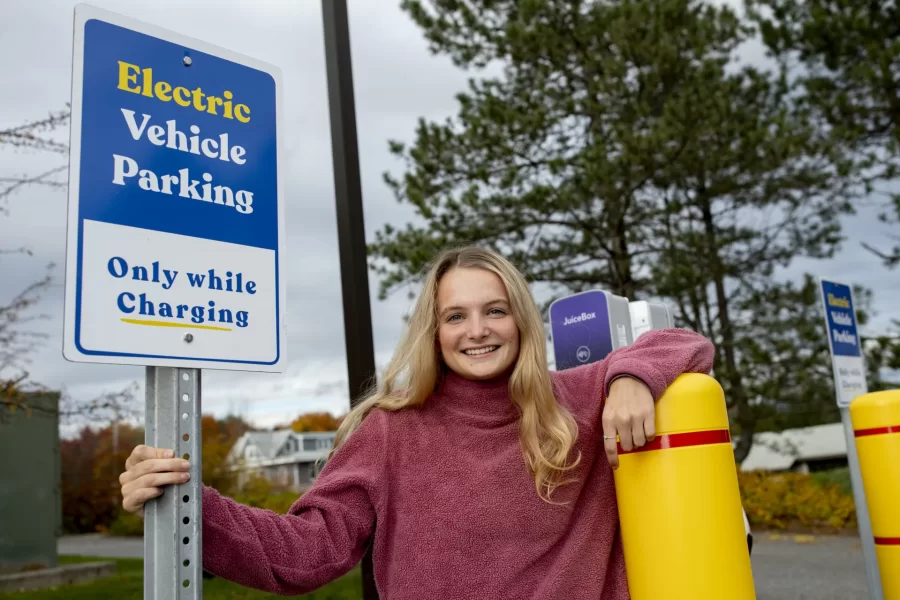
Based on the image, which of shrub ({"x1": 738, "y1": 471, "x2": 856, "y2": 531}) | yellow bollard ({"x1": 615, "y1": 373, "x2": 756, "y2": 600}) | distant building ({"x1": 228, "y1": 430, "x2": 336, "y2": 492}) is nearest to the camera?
yellow bollard ({"x1": 615, "y1": 373, "x2": 756, "y2": 600})

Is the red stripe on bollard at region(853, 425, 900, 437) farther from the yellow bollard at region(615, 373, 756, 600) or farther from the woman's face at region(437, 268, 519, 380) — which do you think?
the woman's face at region(437, 268, 519, 380)

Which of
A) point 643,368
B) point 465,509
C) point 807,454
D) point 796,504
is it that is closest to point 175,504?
point 465,509

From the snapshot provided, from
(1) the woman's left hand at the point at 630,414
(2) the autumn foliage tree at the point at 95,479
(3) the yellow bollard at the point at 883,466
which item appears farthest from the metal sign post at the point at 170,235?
(3) the yellow bollard at the point at 883,466

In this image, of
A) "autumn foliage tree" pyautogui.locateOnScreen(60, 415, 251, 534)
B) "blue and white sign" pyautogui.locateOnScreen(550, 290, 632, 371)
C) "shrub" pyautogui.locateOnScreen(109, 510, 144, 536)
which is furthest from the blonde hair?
"shrub" pyautogui.locateOnScreen(109, 510, 144, 536)

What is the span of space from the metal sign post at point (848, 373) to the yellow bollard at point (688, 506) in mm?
3392

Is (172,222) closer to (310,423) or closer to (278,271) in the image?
(278,271)

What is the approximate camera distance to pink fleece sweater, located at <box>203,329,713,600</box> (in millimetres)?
2049

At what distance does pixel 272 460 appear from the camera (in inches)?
228

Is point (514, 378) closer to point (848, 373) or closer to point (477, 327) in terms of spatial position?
point (477, 327)

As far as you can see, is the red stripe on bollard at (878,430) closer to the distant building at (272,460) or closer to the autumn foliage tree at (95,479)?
the distant building at (272,460)

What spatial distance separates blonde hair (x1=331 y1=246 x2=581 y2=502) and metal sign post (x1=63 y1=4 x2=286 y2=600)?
27.9 inches

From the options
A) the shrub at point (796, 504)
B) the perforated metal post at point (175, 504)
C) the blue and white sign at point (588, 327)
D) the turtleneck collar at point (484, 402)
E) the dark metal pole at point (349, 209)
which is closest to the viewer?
the perforated metal post at point (175, 504)

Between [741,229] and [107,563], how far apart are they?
8692mm

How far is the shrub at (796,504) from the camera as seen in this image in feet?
37.3
